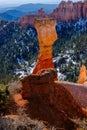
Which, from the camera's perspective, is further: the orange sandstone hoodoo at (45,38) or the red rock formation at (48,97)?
the orange sandstone hoodoo at (45,38)

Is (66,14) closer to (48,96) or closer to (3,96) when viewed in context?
(48,96)

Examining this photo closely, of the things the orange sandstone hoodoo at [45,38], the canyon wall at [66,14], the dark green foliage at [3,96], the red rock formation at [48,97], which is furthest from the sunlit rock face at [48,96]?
the canyon wall at [66,14]

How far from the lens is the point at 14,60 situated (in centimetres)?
9944

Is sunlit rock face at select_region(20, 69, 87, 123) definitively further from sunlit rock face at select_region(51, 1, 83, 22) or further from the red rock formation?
sunlit rock face at select_region(51, 1, 83, 22)

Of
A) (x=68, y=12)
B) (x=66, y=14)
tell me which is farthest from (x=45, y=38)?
(x=66, y=14)

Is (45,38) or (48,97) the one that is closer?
(48,97)

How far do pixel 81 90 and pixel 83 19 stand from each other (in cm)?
10687

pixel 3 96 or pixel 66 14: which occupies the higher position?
pixel 3 96

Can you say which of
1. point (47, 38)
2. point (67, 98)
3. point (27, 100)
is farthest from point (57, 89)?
point (47, 38)

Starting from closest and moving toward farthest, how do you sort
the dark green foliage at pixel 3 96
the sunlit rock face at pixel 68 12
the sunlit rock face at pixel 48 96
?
1. the dark green foliage at pixel 3 96
2. the sunlit rock face at pixel 48 96
3. the sunlit rock face at pixel 68 12

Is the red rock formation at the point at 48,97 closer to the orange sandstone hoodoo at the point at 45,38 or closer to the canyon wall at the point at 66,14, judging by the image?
the orange sandstone hoodoo at the point at 45,38

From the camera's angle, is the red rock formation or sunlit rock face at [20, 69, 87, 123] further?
sunlit rock face at [20, 69, 87, 123]

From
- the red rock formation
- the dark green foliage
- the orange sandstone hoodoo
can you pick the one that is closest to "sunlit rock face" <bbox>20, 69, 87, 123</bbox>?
the red rock formation

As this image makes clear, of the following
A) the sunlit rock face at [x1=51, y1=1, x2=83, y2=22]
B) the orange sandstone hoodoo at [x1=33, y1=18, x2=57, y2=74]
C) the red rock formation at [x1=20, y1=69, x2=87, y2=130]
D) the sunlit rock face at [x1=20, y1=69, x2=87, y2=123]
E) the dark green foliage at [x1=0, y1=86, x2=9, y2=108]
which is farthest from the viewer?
the sunlit rock face at [x1=51, y1=1, x2=83, y2=22]
